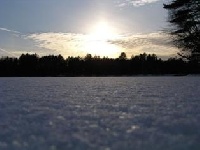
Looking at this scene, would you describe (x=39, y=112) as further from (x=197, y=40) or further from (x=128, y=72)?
(x=128, y=72)

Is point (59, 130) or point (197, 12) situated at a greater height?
point (197, 12)

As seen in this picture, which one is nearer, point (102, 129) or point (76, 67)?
point (102, 129)

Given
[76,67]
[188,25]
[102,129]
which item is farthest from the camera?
[76,67]

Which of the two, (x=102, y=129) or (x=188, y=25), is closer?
(x=102, y=129)

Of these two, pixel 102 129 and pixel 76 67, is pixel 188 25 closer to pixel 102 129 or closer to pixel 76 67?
pixel 102 129

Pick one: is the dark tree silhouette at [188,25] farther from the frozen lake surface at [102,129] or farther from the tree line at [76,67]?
the tree line at [76,67]

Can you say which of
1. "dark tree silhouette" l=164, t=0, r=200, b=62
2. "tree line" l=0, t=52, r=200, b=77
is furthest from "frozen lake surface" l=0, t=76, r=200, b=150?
"tree line" l=0, t=52, r=200, b=77

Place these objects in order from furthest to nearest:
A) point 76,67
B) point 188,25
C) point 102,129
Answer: point 76,67 < point 188,25 < point 102,129

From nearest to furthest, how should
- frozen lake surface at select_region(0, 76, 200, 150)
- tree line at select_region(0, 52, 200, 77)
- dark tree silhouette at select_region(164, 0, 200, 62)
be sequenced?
frozen lake surface at select_region(0, 76, 200, 150)
dark tree silhouette at select_region(164, 0, 200, 62)
tree line at select_region(0, 52, 200, 77)

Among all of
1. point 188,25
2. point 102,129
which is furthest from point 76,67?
point 102,129

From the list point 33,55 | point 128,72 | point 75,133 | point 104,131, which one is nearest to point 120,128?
point 104,131

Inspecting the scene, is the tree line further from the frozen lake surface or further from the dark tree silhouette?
the frozen lake surface

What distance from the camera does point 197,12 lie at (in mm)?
29078

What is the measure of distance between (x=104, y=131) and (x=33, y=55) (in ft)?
491
